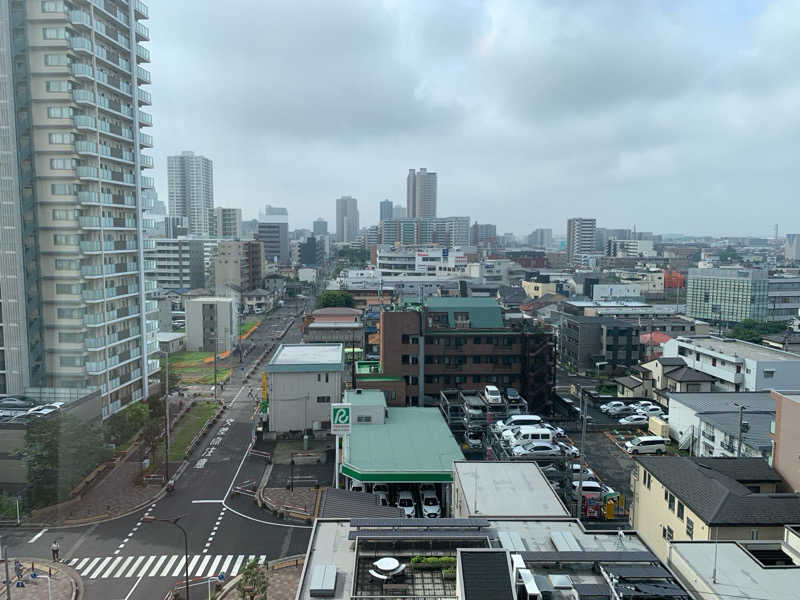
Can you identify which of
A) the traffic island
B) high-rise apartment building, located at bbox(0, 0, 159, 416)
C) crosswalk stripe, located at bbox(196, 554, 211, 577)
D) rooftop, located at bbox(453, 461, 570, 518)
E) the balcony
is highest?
the balcony

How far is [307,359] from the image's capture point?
103 feet

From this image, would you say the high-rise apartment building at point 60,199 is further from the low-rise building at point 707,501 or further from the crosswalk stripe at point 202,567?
the low-rise building at point 707,501

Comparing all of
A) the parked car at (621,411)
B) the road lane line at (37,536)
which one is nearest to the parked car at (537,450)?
the parked car at (621,411)

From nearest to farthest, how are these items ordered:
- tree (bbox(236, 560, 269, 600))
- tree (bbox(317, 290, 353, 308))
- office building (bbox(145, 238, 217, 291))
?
tree (bbox(236, 560, 269, 600)) → tree (bbox(317, 290, 353, 308)) → office building (bbox(145, 238, 217, 291))

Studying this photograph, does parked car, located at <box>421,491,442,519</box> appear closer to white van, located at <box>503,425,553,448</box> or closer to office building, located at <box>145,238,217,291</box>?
→ white van, located at <box>503,425,553,448</box>

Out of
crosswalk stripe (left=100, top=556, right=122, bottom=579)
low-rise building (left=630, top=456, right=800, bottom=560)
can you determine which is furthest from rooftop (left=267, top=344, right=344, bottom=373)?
low-rise building (left=630, top=456, right=800, bottom=560)

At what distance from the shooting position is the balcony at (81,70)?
89.4ft

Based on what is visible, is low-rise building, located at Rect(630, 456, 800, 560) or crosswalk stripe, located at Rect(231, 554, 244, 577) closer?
low-rise building, located at Rect(630, 456, 800, 560)

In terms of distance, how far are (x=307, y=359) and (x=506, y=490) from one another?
17.2 m

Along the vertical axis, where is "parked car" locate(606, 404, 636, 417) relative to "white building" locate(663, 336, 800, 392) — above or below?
below

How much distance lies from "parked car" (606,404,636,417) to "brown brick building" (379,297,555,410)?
3694mm

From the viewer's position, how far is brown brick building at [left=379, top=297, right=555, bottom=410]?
105 ft

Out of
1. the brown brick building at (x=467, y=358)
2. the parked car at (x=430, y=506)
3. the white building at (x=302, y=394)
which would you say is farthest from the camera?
the brown brick building at (x=467, y=358)

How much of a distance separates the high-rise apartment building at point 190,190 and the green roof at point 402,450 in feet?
487
